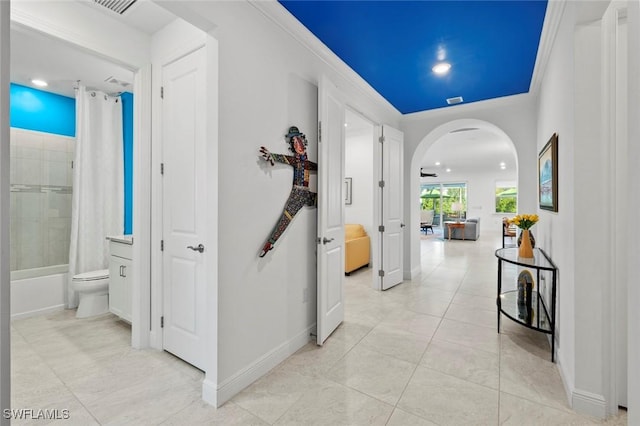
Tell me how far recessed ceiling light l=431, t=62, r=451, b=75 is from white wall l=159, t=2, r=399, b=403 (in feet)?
4.70

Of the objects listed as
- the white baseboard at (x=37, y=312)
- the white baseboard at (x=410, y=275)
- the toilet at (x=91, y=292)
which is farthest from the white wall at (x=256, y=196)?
the white baseboard at (x=37, y=312)

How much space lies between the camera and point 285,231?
2.25 metres

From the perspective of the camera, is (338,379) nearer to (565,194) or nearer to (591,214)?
(591,214)

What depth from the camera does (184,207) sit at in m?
2.19

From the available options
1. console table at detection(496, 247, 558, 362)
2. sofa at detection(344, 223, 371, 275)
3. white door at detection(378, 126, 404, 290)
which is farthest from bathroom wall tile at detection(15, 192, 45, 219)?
console table at detection(496, 247, 558, 362)

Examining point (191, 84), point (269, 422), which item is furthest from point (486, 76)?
point (269, 422)

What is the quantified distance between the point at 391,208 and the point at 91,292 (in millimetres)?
3774

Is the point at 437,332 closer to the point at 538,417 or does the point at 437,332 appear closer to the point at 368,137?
the point at 538,417

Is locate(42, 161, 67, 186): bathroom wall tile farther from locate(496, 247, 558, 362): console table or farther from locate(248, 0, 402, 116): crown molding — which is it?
locate(496, 247, 558, 362): console table

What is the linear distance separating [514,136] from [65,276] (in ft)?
19.6

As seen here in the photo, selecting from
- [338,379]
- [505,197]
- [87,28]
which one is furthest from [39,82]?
[505,197]

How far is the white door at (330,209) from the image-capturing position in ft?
8.08

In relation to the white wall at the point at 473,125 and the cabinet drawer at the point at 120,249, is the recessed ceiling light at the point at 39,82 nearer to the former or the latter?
the cabinet drawer at the point at 120,249

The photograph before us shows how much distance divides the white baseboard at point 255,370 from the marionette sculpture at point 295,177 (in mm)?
819
